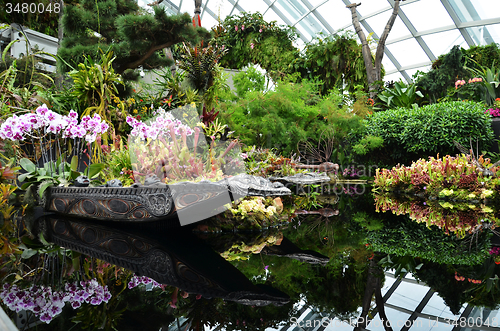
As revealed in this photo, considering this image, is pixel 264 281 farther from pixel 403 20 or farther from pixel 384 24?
pixel 384 24

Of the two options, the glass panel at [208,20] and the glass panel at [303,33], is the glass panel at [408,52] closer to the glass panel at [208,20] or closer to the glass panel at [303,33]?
the glass panel at [303,33]

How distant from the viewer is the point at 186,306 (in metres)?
1.43

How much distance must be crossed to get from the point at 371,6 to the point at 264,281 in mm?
15562

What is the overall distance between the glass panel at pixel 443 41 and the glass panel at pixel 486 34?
0.46 meters

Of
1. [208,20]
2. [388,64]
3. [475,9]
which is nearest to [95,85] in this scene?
[208,20]

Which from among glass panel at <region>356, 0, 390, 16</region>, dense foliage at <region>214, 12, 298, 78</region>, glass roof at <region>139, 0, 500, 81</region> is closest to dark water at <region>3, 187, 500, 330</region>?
dense foliage at <region>214, 12, 298, 78</region>

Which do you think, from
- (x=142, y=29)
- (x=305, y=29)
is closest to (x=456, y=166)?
(x=142, y=29)

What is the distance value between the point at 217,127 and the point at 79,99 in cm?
318

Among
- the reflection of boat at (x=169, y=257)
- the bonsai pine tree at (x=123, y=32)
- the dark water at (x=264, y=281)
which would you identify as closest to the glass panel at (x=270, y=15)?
the bonsai pine tree at (x=123, y=32)

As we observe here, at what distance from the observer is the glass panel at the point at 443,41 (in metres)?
13.9

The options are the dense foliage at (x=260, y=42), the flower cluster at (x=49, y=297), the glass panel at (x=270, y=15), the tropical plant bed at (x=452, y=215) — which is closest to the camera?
the flower cluster at (x=49, y=297)

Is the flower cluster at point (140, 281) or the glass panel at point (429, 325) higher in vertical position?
the flower cluster at point (140, 281)

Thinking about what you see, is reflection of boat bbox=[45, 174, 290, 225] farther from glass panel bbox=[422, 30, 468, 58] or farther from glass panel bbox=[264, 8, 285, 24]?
glass panel bbox=[264, 8, 285, 24]

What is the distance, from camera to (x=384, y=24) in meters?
14.7
